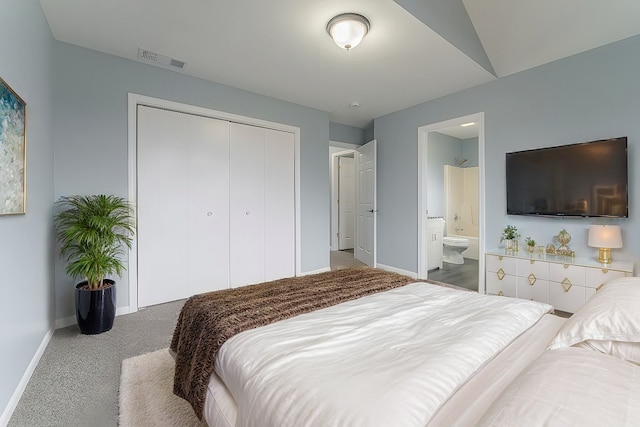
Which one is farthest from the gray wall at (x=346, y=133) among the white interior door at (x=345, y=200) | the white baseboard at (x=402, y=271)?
the white baseboard at (x=402, y=271)

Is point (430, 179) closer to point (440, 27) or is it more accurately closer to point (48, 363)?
point (440, 27)

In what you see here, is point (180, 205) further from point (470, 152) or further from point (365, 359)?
point (470, 152)

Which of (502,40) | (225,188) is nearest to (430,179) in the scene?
(502,40)

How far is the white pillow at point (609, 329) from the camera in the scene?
91 cm

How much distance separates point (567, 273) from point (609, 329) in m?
2.10

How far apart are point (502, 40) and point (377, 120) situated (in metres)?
2.05

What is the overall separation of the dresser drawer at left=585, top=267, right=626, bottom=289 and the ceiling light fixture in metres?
2.70

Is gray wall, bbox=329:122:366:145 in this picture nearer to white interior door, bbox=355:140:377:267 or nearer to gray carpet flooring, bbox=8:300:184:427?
white interior door, bbox=355:140:377:267

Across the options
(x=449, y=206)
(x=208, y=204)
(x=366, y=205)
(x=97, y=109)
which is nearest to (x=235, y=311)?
(x=208, y=204)

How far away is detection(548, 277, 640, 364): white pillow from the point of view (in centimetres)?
91

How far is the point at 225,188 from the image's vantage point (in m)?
3.50

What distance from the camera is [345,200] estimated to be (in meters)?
6.89

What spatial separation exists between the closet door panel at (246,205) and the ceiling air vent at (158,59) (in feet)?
2.70

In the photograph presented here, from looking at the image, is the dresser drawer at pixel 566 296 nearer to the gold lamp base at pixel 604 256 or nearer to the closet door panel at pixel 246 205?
the gold lamp base at pixel 604 256
